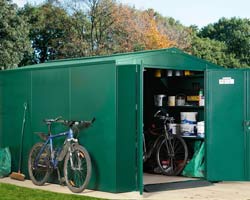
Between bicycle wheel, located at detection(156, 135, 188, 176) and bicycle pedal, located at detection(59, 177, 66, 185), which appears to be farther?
bicycle wheel, located at detection(156, 135, 188, 176)

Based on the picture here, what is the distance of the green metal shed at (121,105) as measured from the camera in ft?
27.3

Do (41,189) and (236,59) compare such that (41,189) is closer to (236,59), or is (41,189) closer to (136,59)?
(136,59)

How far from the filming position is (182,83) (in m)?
10.9

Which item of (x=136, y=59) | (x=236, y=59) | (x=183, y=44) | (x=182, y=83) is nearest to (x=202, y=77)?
(x=182, y=83)

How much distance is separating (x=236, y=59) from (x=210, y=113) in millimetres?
32121

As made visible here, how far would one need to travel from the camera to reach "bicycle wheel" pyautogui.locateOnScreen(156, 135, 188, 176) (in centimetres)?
1032

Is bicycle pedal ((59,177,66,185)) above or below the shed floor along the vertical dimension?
above

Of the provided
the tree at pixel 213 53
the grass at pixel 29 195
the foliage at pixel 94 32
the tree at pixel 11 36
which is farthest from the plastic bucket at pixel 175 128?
the tree at pixel 213 53

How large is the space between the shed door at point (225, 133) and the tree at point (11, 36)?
1861cm

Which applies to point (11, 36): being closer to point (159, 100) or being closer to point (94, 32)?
point (94, 32)

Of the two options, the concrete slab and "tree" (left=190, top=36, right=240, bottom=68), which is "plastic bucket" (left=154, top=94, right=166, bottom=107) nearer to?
the concrete slab

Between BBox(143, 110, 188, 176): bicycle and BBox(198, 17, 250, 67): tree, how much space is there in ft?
103

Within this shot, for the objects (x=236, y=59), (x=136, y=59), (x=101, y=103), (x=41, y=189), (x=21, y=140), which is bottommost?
(x=41, y=189)

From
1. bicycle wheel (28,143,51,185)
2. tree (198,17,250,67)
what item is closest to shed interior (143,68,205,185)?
bicycle wheel (28,143,51,185)
